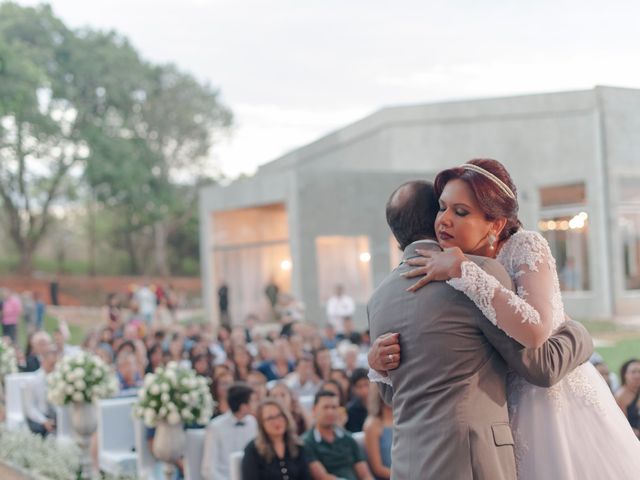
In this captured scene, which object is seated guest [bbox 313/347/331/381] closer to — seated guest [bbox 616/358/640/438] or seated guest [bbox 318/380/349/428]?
seated guest [bbox 318/380/349/428]

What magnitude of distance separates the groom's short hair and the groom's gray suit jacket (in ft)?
0.65

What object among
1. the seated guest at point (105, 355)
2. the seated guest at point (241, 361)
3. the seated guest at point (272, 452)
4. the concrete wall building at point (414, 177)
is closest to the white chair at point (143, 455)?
the seated guest at point (241, 361)

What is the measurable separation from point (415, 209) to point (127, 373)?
8178mm

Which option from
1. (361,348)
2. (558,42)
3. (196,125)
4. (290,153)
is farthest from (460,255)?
(196,125)

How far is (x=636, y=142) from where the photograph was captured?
809 cm

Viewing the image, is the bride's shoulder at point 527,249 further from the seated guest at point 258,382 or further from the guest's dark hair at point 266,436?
the seated guest at point 258,382

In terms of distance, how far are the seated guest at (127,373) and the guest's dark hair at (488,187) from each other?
26.4 ft

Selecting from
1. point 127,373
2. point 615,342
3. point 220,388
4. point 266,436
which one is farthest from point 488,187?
point 127,373

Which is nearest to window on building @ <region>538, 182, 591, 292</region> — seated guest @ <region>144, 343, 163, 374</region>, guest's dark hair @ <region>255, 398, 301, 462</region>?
seated guest @ <region>144, 343, 163, 374</region>

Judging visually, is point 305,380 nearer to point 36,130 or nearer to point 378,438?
point 378,438

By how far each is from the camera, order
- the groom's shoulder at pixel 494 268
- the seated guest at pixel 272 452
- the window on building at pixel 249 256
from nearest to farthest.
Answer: the groom's shoulder at pixel 494 268 < the seated guest at pixel 272 452 < the window on building at pixel 249 256

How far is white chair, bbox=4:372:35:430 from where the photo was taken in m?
10.4

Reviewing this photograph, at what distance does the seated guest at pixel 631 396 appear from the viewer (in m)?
6.38

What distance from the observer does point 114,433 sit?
27.8ft
